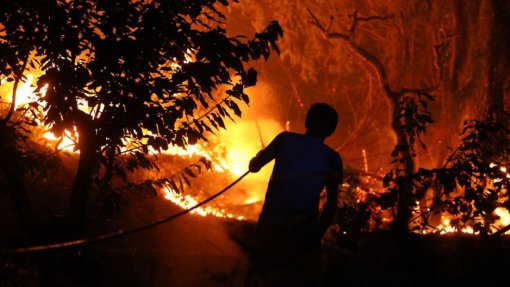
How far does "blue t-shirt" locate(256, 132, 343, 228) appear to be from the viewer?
13.6 feet

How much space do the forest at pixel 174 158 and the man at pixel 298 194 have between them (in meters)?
0.21

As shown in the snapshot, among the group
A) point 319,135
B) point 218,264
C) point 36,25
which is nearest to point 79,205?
point 36,25

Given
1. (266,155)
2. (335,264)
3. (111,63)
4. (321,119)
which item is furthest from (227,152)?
(335,264)

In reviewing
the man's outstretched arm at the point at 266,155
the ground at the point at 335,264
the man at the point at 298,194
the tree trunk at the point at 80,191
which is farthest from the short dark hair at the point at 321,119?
the tree trunk at the point at 80,191

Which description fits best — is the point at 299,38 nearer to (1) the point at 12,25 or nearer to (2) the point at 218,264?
(2) the point at 218,264

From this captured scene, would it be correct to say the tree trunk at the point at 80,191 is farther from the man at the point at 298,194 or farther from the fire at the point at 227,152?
the fire at the point at 227,152

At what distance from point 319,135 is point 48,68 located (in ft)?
6.46

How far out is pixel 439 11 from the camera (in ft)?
40.2

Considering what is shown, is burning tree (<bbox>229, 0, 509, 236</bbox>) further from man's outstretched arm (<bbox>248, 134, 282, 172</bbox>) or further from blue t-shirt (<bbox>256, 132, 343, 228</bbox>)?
man's outstretched arm (<bbox>248, 134, 282, 172</bbox>)

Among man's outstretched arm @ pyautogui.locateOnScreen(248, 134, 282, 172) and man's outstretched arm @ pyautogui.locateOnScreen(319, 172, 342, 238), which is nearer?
man's outstretched arm @ pyautogui.locateOnScreen(319, 172, 342, 238)

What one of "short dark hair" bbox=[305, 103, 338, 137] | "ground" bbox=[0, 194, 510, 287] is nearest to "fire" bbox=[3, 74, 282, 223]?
"ground" bbox=[0, 194, 510, 287]

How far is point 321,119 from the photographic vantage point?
4.26 metres

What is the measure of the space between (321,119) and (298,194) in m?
0.59

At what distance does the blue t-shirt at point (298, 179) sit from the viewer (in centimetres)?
413
